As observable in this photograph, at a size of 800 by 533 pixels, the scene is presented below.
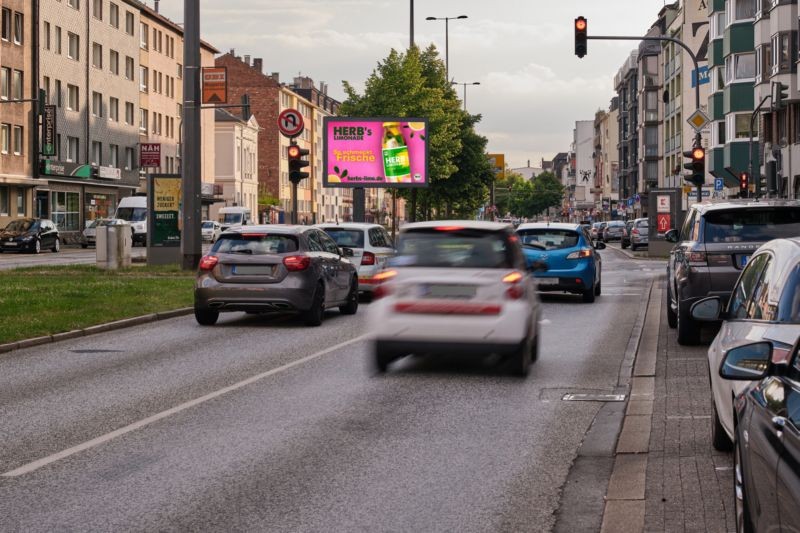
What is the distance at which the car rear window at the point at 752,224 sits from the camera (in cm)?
1443

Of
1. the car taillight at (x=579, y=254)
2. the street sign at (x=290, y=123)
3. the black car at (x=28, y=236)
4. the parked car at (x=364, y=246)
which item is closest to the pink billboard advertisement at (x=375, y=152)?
the street sign at (x=290, y=123)

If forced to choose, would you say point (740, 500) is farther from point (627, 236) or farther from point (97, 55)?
point (97, 55)

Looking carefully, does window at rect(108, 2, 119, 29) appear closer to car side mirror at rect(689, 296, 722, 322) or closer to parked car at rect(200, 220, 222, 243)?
parked car at rect(200, 220, 222, 243)

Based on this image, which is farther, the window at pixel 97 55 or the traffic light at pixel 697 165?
the window at pixel 97 55

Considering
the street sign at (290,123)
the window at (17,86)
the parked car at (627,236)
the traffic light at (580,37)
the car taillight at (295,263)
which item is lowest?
the car taillight at (295,263)

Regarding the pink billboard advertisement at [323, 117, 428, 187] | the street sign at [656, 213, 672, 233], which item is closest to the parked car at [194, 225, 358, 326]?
the pink billboard advertisement at [323, 117, 428, 187]

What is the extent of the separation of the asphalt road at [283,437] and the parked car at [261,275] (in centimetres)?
211

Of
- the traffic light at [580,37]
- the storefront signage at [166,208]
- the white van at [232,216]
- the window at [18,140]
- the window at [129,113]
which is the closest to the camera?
the traffic light at [580,37]

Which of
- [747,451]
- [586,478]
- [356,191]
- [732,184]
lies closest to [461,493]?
[586,478]

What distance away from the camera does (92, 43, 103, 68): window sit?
77312mm

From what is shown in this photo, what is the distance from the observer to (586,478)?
24.2 feet

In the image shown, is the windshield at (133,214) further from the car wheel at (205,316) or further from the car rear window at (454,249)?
the car rear window at (454,249)

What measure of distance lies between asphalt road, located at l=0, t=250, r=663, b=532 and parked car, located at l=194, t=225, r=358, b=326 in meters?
2.11

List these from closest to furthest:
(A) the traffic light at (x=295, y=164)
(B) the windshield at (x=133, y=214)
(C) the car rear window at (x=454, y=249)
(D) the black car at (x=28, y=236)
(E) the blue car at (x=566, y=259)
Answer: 1. (C) the car rear window at (x=454, y=249)
2. (E) the blue car at (x=566, y=259)
3. (A) the traffic light at (x=295, y=164)
4. (D) the black car at (x=28, y=236)
5. (B) the windshield at (x=133, y=214)
